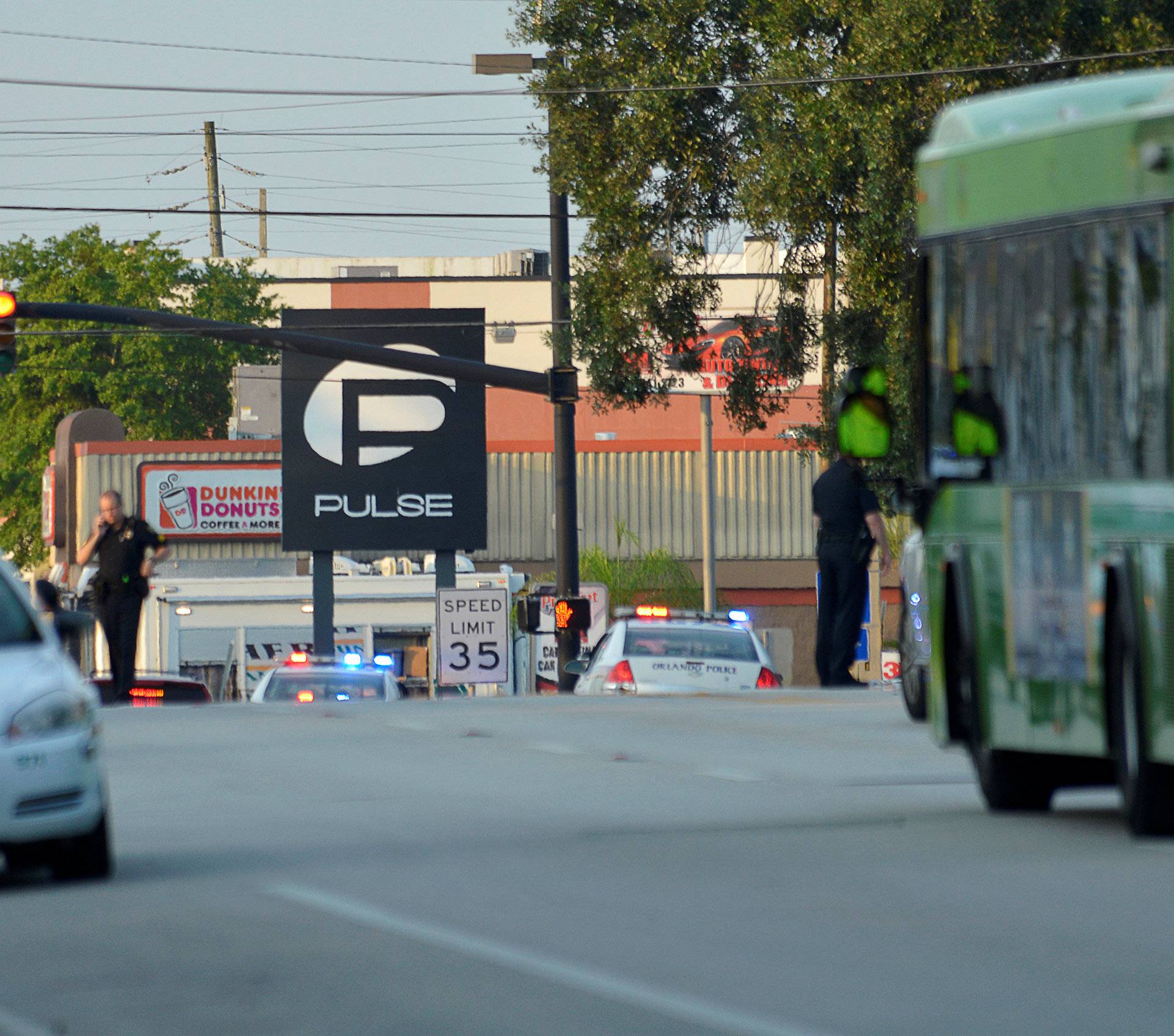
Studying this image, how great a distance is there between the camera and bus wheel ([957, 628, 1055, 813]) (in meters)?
11.6

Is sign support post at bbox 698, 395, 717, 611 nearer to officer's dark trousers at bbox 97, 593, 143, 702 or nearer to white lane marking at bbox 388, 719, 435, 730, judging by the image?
officer's dark trousers at bbox 97, 593, 143, 702

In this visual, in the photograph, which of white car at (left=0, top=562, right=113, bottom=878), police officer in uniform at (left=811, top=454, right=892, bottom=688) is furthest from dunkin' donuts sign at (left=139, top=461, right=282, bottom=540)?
white car at (left=0, top=562, right=113, bottom=878)

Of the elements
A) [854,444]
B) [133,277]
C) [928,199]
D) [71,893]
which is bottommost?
[71,893]

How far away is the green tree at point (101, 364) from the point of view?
7444 cm

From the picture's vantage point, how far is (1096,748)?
10359 mm

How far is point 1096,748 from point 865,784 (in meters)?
3.13

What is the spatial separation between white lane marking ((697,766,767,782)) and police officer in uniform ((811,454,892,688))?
4.86 meters

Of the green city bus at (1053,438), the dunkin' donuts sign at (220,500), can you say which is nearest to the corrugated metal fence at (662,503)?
the dunkin' donuts sign at (220,500)

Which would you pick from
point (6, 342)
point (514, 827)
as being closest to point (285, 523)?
point (6, 342)

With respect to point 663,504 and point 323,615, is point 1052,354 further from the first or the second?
point 663,504

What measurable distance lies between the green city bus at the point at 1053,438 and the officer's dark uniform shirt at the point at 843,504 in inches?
291

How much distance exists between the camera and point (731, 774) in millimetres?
14156

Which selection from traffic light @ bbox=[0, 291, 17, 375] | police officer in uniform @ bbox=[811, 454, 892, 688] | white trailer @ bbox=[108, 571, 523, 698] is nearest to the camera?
police officer in uniform @ bbox=[811, 454, 892, 688]

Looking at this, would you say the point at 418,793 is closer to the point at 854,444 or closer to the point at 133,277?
the point at 854,444
